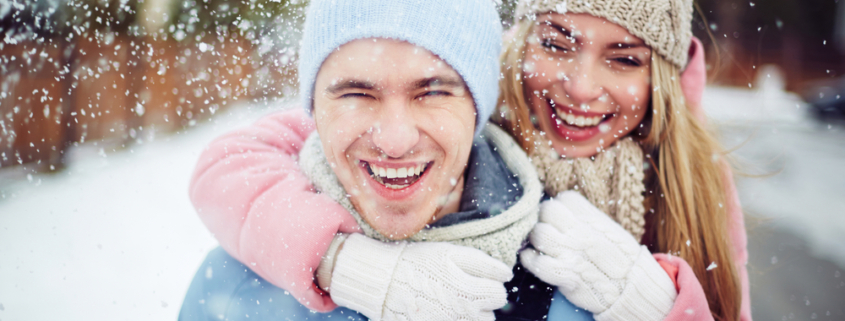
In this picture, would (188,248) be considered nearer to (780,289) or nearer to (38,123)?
(38,123)

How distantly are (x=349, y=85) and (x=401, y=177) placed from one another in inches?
11.1

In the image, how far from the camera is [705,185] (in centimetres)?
150

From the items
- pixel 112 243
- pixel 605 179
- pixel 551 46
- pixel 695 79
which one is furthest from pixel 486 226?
pixel 112 243

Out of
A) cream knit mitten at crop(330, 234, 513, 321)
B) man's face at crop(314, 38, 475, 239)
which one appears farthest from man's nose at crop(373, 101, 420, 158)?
cream knit mitten at crop(330, 234, 513, 321)

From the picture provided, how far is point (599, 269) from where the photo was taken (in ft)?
3.65

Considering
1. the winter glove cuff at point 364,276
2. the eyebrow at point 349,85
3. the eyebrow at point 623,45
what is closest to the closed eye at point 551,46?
the eyebrow at point 623,45

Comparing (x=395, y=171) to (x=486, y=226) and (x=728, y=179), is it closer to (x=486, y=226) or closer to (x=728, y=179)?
(x=486, y=226)

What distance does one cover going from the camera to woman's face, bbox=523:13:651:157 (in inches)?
50.0

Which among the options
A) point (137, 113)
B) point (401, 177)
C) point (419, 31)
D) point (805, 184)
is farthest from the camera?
point (805, 184)

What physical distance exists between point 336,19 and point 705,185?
145 centimetres

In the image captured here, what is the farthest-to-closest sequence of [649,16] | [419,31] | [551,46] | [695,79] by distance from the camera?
[695,79], [551,46], [649,16], [419,31]

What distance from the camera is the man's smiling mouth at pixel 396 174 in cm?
106

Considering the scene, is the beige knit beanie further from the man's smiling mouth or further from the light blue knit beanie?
the man's smiling mouth

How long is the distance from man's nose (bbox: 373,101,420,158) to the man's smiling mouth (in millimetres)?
67
